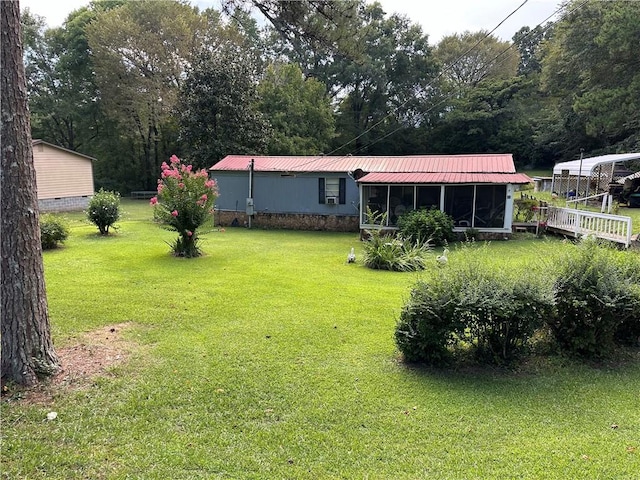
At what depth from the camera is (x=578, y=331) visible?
446cm

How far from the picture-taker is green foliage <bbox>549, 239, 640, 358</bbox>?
4.26m

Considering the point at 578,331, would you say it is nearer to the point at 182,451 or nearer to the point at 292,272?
the point at 182,451

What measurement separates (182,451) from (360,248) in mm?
10249

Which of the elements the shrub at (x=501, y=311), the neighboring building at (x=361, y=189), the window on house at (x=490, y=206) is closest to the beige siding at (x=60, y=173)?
the neighboring building at (x=361, y=189)

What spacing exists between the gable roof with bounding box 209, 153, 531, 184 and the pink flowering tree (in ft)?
20.0

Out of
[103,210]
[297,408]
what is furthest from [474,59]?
[297,408]

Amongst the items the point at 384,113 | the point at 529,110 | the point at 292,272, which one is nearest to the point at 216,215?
the point at 292,272

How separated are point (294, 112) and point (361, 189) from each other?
14.2 metres

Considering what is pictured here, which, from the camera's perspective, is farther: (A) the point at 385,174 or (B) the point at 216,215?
(B) the point at 216,215

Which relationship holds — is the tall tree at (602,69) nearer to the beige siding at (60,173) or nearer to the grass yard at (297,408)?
the grass yard at (297,408)

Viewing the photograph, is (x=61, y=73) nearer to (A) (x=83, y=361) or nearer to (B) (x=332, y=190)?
(B) (x=332, y=190)

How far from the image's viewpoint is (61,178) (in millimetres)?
21000

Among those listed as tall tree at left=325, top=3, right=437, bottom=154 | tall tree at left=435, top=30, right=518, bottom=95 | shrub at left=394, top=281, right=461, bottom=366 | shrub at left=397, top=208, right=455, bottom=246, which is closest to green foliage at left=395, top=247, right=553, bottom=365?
shrub at left=394, top=281, right=461, bottom=366

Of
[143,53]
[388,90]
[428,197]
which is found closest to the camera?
[428,197]
